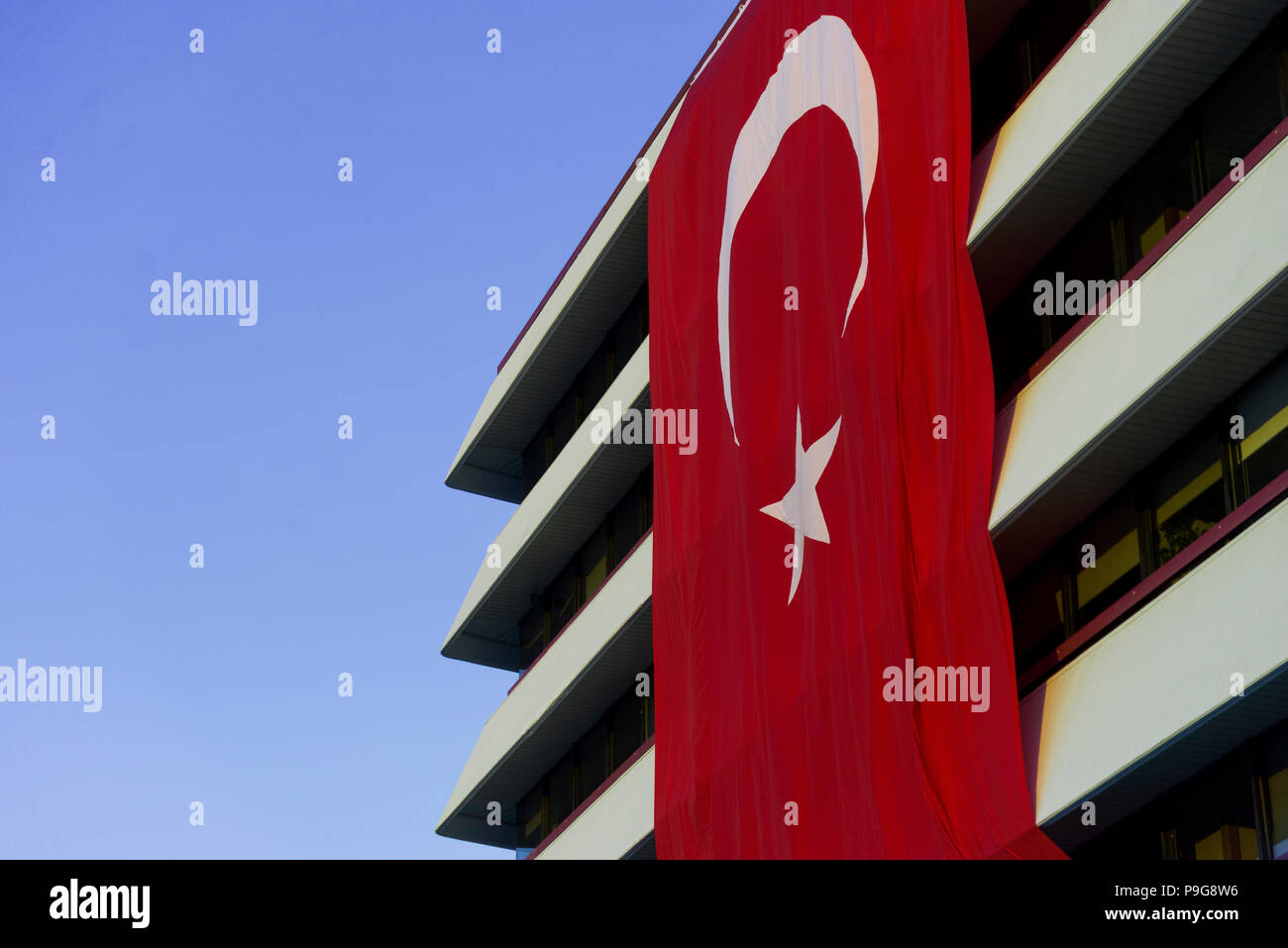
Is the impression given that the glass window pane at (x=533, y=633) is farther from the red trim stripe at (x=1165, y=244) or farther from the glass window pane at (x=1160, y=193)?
the glass window pane at (x=1160, y=193)

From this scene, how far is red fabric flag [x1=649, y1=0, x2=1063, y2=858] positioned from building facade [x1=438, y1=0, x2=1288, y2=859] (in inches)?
28.4

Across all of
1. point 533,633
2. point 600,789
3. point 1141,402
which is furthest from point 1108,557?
point 533,633

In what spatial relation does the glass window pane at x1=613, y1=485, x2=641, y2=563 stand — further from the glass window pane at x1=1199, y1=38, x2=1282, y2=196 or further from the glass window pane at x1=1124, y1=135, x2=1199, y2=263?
the glass window pane at x1=1199, y1=38, x2=1282, y2=196

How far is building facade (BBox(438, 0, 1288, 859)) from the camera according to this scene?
17547 millimetres

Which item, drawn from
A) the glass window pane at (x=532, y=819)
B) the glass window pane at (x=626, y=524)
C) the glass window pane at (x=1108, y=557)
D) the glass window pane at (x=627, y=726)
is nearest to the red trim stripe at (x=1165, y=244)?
the glass window pane at (x=1108, y=557)

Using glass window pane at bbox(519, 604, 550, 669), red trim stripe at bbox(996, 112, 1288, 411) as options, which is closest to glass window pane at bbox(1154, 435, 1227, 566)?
red trim stripe at bbox(996, 112, 1288, 411)

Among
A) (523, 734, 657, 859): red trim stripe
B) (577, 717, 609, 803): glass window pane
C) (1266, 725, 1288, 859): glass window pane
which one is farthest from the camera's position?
(577, 717, 609, 803): glass window pane

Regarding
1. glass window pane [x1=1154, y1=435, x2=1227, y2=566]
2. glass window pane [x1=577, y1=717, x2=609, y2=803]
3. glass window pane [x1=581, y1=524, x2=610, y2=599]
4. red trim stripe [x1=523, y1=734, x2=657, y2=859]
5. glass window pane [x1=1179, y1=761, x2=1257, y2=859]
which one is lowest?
glass window pane [x1=1179, y1=761, x2=1257, y2=859]

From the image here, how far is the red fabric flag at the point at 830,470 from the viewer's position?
812 inches

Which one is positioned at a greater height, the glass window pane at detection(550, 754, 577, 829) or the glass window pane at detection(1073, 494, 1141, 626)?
the glass window pane at detection(1073, 494, 1141, 626)

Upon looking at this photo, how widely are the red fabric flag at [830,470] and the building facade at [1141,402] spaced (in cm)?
72

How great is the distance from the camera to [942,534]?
21156mm

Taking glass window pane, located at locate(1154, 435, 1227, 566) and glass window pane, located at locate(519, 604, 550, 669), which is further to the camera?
glass window pane, located at locate(519, 604, 550, 669)
